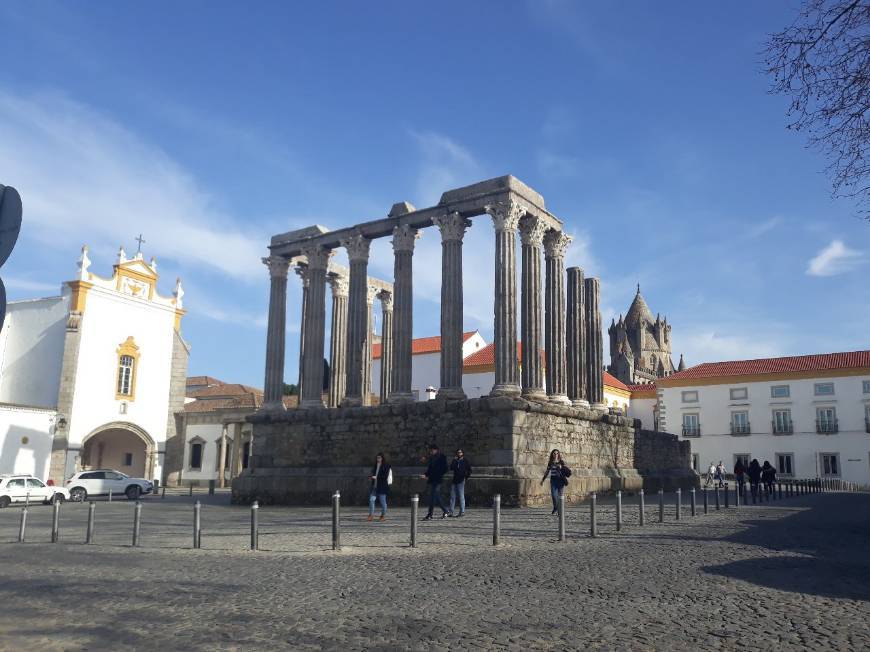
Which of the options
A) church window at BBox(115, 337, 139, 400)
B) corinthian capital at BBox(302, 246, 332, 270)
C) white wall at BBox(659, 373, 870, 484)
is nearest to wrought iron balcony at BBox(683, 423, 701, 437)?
white wall at BBox(659, 373, 870, 484)

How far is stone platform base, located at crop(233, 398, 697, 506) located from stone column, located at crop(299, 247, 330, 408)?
5.12 ft

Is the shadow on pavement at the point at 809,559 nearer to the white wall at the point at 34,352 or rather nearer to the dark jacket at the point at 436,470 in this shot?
the dark jacket at the point at 436,470

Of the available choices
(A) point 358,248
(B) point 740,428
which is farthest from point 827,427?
(A) point 358,248

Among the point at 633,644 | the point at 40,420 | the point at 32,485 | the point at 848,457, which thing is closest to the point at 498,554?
the point at 633,644

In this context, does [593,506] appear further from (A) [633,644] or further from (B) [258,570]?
(A) [633,644]

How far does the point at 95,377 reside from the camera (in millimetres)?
36969

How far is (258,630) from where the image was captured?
226 inches

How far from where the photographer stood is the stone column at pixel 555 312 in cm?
2245

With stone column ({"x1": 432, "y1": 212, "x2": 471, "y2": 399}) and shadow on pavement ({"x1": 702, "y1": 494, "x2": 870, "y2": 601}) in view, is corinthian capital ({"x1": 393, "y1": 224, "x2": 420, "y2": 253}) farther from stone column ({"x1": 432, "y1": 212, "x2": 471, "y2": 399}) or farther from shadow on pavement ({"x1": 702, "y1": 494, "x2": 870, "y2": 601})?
shadow on pavement ({"x1": 702, "y1": 494, "x2": 870, "y2": 601})

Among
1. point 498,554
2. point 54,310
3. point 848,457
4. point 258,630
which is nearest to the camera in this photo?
point 258,630

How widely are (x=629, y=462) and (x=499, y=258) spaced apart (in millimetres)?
8769

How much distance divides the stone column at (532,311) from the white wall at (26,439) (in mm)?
24602

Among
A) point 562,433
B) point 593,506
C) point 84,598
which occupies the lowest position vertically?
point 84,598

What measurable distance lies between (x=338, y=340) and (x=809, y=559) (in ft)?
66.5
